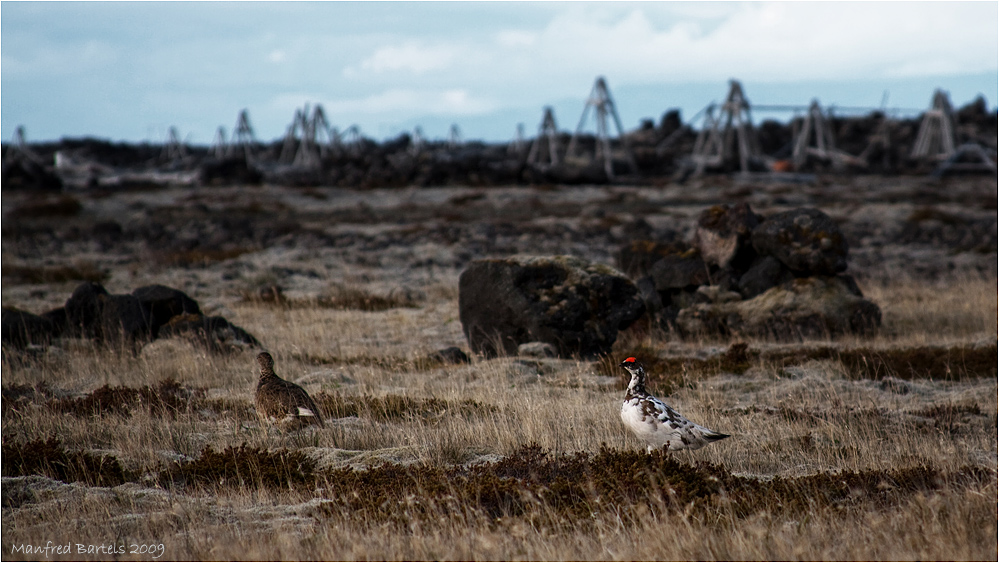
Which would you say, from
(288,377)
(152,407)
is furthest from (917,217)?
(152,407)

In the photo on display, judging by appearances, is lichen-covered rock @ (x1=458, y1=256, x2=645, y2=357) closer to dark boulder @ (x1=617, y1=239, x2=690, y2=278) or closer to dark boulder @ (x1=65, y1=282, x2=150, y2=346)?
dark boulder @ (x1=617, y1=239, x2=690, y2=278)

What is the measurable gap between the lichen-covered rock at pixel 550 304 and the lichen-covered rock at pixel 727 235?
284 cm

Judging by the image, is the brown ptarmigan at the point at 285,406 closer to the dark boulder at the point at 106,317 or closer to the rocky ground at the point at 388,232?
the dark boulder at the point at 106,317

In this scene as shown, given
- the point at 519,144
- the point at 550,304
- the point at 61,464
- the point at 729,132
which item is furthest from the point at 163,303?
the point at 519,144

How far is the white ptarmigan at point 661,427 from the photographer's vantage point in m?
5.38

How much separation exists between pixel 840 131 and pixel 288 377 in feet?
304

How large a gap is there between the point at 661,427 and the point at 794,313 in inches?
290

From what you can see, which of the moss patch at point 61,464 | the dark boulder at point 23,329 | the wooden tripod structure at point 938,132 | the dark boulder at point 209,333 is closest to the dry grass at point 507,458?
the moss patch at point 61,464

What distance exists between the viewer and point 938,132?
67562 mm

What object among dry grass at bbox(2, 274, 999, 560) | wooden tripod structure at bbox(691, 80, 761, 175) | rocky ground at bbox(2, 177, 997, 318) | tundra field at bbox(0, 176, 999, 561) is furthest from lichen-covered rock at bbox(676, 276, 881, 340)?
wooden tripod structure at bbox(691, 80, 761, 175)

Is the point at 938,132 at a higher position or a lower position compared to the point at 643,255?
higher

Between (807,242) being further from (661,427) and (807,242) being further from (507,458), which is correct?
(507,458)

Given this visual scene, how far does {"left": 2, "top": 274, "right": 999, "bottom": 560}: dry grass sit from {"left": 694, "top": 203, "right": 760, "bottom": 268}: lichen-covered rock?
2444mm

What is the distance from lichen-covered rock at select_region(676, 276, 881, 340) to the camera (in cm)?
1185
